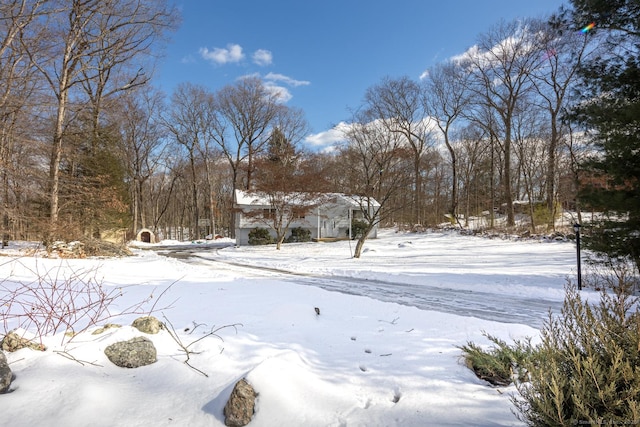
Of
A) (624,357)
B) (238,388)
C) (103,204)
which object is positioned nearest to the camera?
(624,357)

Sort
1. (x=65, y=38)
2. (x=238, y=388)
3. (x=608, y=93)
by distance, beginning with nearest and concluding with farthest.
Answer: (x=238, y=388)
(x=608, y=93)
(x=65, y=38)

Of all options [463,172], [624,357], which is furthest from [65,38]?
[463,172]

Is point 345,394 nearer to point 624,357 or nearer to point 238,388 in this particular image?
point 238,388

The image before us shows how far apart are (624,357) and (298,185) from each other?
69.2ft

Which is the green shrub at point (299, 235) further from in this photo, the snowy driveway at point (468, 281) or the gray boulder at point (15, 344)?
the gray boulder at point (15, 344)

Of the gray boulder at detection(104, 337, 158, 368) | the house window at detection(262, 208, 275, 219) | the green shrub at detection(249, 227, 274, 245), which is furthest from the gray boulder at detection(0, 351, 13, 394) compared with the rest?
the green shrub at detection(249, 227, 274, 245)

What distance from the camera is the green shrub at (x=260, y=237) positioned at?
2583 centimetres

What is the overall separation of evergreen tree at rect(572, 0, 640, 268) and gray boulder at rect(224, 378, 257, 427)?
27.6ft

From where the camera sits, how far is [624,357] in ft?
6.25

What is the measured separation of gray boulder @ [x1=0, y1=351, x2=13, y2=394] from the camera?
2.45 metres

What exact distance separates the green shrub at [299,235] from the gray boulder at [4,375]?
24.4m

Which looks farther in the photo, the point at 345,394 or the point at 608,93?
the point at 608,93

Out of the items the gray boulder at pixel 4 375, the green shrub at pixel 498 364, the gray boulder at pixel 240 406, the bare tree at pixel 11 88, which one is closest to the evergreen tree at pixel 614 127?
the green shrub at pixel 498 364

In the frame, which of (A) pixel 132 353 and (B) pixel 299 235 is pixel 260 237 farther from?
(A) pixel 132 353
